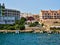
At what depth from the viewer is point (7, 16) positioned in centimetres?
6025

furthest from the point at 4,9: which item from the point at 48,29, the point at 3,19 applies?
the point at 48,29

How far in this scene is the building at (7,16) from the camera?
186ft

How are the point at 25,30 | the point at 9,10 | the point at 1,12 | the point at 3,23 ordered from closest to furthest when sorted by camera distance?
1. the point at 25,30
2. the point at 3,23
3. the point at 1,12
4. the point at 9,10

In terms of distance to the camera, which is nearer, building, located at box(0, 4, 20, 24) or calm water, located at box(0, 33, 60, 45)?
calm water, located at box(0, 33, 60, 45)

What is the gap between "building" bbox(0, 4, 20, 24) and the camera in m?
56.7

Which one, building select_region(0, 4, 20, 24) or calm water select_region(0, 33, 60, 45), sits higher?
building select_region(0, 4, 20, 24)

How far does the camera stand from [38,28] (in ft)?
168

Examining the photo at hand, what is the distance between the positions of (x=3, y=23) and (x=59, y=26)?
11.8m

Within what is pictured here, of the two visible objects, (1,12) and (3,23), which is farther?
(1,12)

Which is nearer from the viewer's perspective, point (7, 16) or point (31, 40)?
point (31, 40)

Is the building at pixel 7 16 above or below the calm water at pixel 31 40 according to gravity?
above

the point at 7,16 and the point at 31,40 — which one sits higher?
the point at 7,16

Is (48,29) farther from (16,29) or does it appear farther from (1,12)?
(1,12)

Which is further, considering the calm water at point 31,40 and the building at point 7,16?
the building at point 7,16
